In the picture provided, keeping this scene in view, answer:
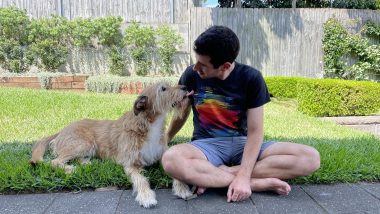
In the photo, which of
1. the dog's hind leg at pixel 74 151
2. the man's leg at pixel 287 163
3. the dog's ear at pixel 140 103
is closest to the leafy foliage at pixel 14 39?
the dog's hind leg at pixel 74 151

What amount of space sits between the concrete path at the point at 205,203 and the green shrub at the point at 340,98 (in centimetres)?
535

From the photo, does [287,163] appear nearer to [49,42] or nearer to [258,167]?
[258,167]

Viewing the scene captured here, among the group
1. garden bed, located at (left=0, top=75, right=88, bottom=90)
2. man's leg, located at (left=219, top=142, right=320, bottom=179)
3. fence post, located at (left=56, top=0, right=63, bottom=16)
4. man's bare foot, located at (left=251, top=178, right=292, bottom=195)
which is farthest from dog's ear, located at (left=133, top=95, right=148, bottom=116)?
fence post, located at (left=56, top=0, right=63, bottom=16)

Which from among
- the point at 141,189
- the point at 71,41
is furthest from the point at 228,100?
the point at 71,41

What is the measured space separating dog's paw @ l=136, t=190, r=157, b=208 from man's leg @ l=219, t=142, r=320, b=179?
2.45 feet

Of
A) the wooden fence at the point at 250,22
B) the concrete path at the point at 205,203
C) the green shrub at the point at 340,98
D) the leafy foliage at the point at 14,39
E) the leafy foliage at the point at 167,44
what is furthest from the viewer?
Result: the wooden fence at the point at 250,22

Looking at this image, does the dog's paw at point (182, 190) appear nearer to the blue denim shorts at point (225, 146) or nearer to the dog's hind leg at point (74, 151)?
the blue denim shorts at point (225, 146)

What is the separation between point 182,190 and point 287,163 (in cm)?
101

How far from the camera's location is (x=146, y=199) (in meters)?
3.05

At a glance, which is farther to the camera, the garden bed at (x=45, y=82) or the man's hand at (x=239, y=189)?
the garden bed at (x=45, y=82)

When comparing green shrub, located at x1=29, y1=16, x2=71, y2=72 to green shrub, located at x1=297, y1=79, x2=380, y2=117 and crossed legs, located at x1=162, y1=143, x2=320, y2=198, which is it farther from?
crossed legs, located at x1=162, y1=143, x2=320, y2=198

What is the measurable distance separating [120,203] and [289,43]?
1162cm

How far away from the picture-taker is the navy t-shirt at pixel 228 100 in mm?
3375

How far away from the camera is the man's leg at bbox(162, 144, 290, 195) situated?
10.3 feet
